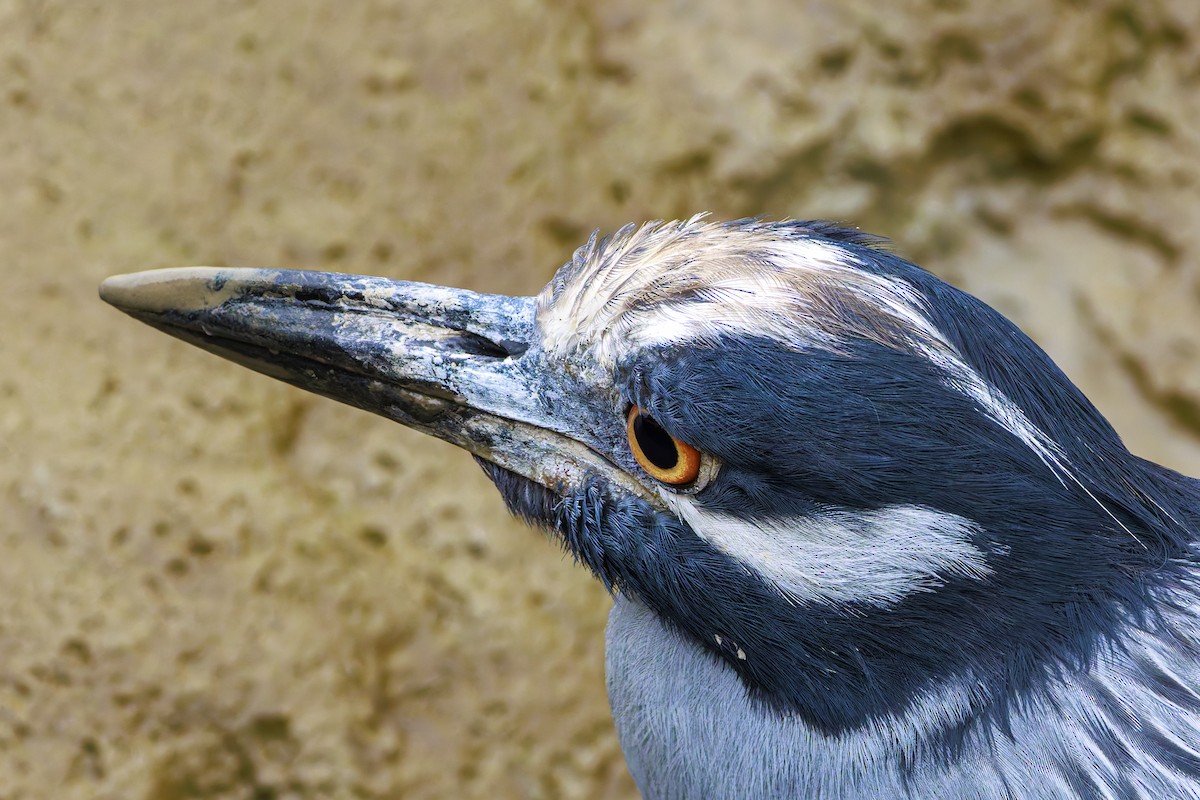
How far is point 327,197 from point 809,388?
2264mm

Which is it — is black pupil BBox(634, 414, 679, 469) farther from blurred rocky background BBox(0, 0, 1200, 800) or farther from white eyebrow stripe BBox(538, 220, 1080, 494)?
blurred rocky background BBox(0, 0, 1200, 800)

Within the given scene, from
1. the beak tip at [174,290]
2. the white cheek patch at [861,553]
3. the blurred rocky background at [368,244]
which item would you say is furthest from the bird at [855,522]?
the blurred rocky background at [368,244]

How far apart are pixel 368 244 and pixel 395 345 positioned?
1556 mm

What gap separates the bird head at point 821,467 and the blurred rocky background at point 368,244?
5.13 feet

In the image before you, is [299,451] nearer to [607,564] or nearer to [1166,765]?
[607,564]

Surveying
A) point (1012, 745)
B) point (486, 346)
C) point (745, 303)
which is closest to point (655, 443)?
point (745, 303)

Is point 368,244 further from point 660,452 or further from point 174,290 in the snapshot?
point 660,452

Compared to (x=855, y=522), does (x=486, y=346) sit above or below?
above

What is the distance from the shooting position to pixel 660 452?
66.2 inches

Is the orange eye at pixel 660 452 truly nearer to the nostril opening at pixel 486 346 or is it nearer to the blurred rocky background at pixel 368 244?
the nostril opening at pixel 486 346

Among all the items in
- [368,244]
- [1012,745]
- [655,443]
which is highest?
[368,244]

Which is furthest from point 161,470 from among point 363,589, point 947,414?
point 947,414

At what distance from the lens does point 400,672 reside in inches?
133

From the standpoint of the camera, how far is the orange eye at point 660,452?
163cm
